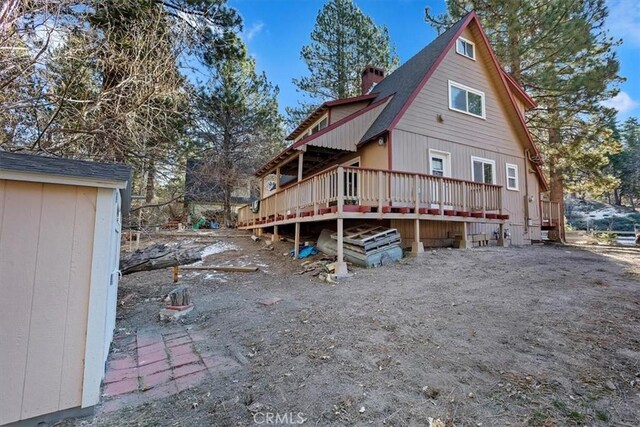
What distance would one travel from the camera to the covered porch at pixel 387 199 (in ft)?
23.6

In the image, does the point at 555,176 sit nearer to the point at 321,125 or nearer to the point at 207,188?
the point at 321,125

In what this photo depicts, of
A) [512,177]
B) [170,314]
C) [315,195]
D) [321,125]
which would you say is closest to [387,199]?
[315,195]

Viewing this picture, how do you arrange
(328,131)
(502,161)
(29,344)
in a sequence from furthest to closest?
(502,161), (328,131), (29,344)

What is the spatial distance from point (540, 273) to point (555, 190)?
39.8 ft

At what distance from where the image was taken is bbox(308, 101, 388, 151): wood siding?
9.71 m

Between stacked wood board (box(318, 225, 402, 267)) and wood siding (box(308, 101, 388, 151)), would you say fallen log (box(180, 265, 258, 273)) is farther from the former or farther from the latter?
wood siding (box(308, 101, 388, 151))

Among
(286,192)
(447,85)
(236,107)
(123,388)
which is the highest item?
(236,107)

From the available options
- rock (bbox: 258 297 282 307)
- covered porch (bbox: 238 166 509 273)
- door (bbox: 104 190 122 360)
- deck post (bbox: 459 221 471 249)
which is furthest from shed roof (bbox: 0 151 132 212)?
deck post (bbox: 459 221 471 249)

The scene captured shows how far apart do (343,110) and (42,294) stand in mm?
10856

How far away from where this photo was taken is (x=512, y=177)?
1191 centimetres

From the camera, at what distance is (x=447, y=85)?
10.5 m

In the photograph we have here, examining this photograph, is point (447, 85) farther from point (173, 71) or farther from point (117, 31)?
point (117, 31)

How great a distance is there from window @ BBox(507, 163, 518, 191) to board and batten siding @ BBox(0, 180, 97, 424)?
1325cm

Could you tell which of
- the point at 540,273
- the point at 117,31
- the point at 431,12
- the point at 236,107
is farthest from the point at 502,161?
the point at 236,107
